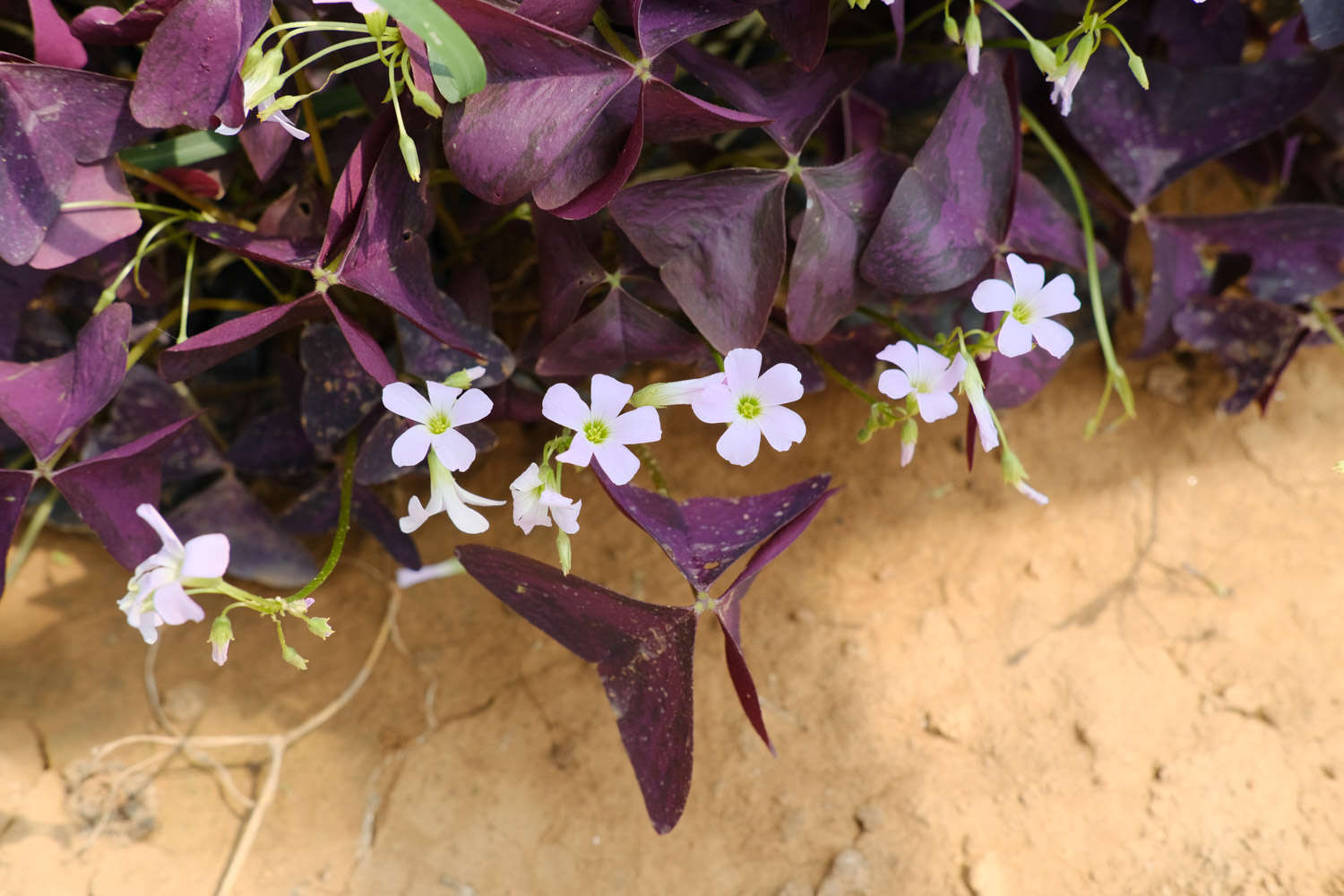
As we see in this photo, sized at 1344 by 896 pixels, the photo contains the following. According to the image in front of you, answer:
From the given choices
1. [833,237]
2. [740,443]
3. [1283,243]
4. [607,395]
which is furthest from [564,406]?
[1283,243]

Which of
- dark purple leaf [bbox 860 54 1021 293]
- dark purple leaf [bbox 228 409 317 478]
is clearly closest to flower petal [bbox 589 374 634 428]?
dark purple leaf [bbox 860 54 1021 293]

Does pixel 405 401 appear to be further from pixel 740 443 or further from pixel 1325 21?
pixel 1325 21

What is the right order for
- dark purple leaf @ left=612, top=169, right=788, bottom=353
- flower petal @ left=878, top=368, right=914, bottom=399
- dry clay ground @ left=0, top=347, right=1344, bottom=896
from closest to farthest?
1. flower petal @ left=878, top=368, right=914, bottom=399
2. dark purple leaf @ left=612, top=169, right=788, bottom=353
3. dry clay ground @ left=0, top=347, right=1344, bottom=896

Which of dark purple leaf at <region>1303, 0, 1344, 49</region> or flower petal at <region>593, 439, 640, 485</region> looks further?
dark purple leaf at <region>1303, 0, 1344, 49</region>

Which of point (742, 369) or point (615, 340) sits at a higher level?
point (742, 369)

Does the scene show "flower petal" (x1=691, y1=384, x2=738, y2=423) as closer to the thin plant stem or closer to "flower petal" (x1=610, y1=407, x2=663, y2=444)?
"flower petal" (x1=610, y1=407, x2=663, y2=444)

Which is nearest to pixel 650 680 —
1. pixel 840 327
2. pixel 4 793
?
pixel 840 327

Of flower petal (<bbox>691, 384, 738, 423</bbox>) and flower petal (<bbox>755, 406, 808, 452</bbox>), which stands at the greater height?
flower petal (<bbox>691, 384, 738, 423</bbox>)

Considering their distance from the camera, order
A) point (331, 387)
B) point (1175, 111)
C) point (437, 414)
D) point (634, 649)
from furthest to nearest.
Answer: point (1175, 111) < point (331, 387) < point (634, 649) < point (437, 414)
